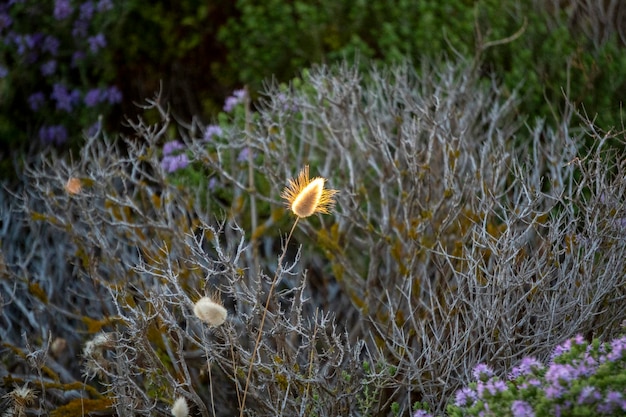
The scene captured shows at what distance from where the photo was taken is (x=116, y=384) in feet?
9.50

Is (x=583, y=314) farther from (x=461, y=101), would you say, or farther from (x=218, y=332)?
(x=461, y=101)

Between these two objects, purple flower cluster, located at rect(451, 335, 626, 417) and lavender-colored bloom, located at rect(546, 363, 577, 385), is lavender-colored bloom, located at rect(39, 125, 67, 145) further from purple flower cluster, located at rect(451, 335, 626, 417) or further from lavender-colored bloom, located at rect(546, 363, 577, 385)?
lavender-colored bloom, located at rect(546, 363, 577, 385)

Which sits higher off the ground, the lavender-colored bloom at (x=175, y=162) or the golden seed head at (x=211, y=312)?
the golden seed head at (x=211, y=312)

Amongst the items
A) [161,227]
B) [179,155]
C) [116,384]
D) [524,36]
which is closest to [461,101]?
[524,36]

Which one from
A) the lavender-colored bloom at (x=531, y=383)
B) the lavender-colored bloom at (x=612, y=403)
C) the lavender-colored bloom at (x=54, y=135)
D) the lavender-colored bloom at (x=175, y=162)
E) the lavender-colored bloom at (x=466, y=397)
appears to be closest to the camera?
the lavender-colored bloom at (x=612, y=403)

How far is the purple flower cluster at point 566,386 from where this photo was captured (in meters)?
2.11

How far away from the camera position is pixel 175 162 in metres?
4.32

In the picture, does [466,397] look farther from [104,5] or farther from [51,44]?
[51,44]

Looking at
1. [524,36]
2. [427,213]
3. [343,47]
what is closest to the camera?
[427,213]

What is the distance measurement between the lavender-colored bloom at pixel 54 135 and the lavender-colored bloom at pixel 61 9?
Result: 0.76 meters

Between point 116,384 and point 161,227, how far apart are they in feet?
2.83

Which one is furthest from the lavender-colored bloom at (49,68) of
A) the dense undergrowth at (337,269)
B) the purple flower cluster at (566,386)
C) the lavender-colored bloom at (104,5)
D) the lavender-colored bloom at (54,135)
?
the purple flower cluster at (566,386)

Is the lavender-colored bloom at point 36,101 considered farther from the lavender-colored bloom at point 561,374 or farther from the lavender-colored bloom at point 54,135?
the lavender-colored bloom at point 561,374

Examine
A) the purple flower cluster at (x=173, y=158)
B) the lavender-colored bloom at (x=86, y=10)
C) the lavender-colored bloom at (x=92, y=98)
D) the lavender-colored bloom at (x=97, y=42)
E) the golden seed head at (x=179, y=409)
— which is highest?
the golden seed head at (x=179, y=409)
